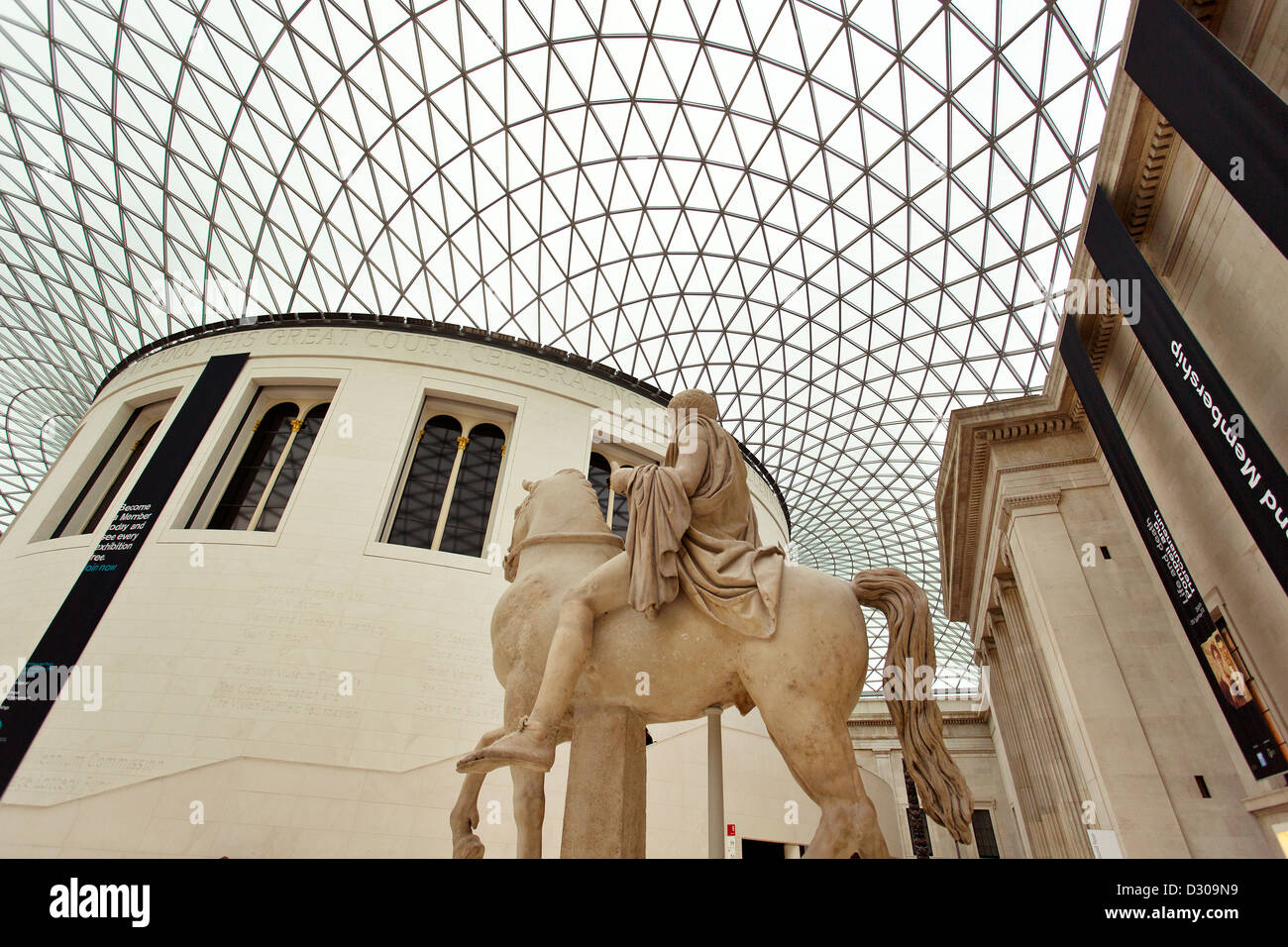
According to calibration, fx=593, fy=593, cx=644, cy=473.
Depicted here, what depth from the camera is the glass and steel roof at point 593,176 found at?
58.1ft

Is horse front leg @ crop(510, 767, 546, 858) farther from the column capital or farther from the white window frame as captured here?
the column capital

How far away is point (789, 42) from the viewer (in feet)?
59.3

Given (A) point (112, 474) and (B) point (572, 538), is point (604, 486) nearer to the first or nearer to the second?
(B) point (572, 538)

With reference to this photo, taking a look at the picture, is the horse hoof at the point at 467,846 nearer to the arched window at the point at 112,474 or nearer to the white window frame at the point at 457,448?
the white window frame at the point at 457,448

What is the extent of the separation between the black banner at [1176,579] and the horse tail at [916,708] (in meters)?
8.33

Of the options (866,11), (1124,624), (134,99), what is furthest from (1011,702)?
(134,99)

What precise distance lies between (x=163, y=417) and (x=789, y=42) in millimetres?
24147

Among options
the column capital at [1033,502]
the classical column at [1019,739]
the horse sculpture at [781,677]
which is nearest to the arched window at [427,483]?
the horse sculpture at [781,677]

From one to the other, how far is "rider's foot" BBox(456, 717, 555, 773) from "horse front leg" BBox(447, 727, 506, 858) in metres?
0.43

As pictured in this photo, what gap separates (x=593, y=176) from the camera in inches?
869

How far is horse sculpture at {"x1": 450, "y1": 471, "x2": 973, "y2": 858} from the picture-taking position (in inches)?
165

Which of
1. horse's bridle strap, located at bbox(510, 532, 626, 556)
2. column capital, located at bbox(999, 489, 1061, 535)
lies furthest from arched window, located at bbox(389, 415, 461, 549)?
column capital, located at bbox(999, 489, 1061, 535)

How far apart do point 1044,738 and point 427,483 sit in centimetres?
1978

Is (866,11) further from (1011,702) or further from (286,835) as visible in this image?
(286,835)
